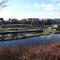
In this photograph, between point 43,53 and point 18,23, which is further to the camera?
point 18,23

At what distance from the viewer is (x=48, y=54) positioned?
10523 mm

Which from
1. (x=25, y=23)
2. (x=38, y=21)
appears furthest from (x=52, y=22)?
(x=25, y=23)

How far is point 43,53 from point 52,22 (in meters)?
91.9

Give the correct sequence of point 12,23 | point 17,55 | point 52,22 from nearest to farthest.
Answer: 1. point 17,55
2. point 12,23
3. point 52,22

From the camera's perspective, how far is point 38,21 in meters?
99.4

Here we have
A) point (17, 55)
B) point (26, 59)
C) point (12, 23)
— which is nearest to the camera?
point (26, 59)

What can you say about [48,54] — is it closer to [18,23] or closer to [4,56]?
[4,56]

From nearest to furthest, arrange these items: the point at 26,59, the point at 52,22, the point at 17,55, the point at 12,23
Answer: the point at 26,59, the point at 17,55, the point at 12,23, the point at 52,22

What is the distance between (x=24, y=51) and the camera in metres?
11.5

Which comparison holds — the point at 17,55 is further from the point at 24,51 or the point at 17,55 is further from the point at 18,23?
the point at 18,23

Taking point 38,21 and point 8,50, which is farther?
point 38,21

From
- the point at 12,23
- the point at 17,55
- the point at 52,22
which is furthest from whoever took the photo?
the point at 52,22

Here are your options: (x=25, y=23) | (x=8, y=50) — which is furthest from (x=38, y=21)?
(x=8, y=50)

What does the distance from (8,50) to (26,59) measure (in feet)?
5.71
